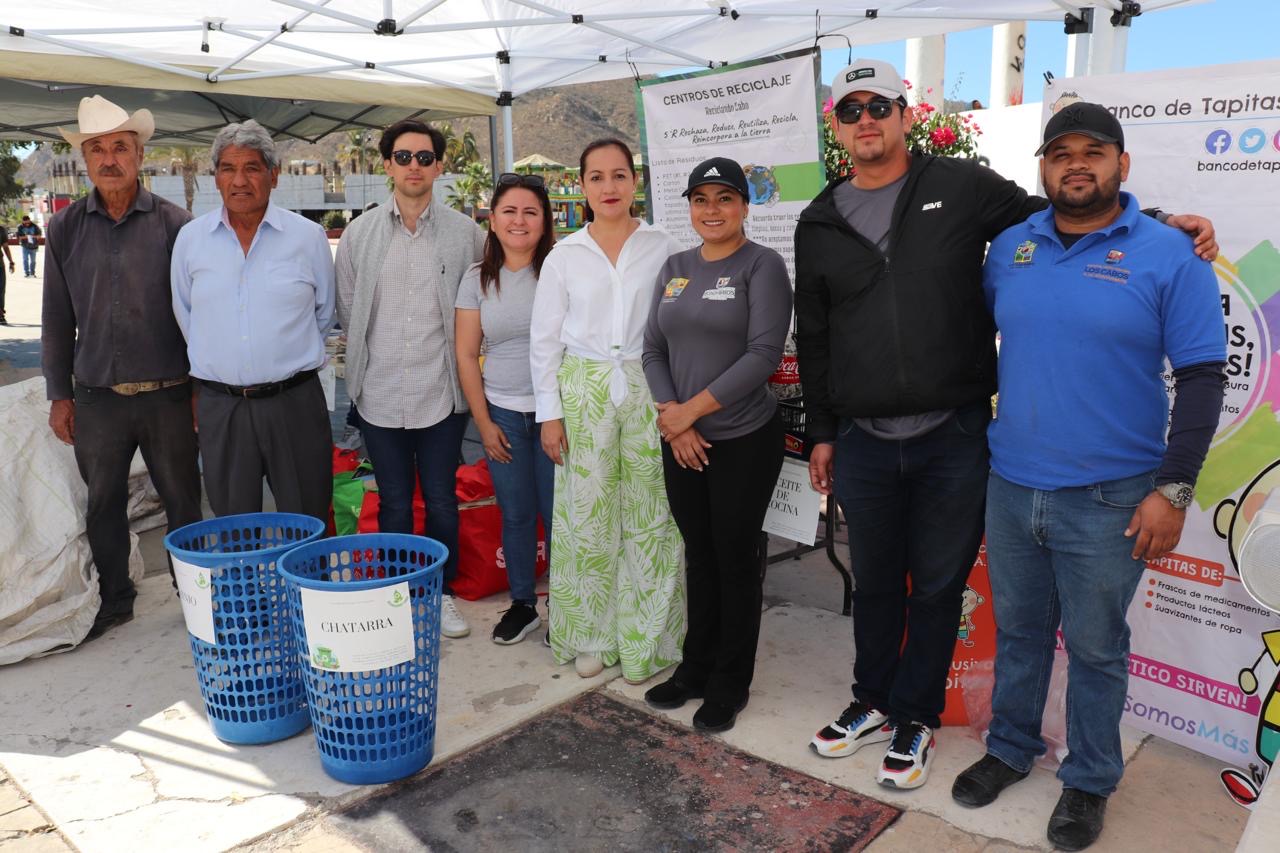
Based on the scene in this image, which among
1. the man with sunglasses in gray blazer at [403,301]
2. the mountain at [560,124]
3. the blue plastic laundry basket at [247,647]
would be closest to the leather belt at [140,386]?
the man with sunglasses in gray blazer at [403,301]

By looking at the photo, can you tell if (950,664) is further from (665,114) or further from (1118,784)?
(665,114)

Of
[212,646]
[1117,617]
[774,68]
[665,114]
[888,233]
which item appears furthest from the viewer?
[665,114]

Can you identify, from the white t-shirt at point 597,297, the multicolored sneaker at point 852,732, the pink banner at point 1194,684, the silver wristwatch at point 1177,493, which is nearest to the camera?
the silver wristwatch at point 1177,493

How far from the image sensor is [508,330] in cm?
359

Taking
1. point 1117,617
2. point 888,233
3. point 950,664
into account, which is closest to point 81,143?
point 888,233

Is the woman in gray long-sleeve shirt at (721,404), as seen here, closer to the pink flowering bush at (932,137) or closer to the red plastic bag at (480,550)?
the red plastic bag at (480,550)

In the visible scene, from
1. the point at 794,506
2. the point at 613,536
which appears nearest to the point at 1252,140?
the point at 794,506

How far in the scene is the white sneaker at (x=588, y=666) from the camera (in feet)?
11.6

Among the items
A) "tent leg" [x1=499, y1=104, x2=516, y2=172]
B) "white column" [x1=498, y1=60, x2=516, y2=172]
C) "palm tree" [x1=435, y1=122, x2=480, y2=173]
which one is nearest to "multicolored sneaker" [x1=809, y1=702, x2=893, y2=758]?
"white column" [x1=498, y1=60, x2=516, y2=172]

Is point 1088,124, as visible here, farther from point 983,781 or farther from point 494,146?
point 494,146

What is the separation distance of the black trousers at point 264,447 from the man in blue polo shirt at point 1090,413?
8.15ft

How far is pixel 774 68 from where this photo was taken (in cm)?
360

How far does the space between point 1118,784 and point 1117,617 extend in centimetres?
65

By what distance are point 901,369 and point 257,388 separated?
233cm
